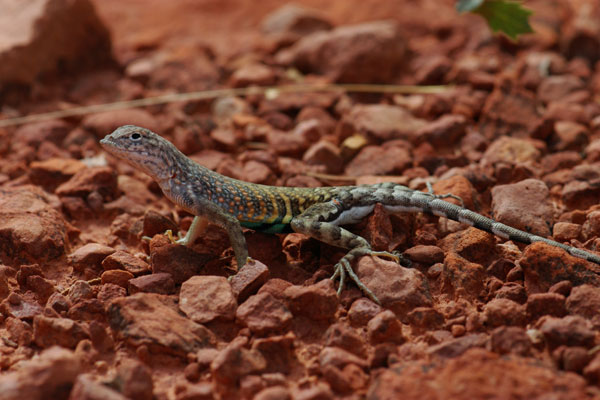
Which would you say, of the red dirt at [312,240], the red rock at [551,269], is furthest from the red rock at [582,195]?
the red rock at [551,269]

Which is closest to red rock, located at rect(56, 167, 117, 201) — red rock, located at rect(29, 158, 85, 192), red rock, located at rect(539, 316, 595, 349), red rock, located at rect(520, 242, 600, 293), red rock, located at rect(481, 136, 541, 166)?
red rock, located at rect(29, 158, 85, 192)

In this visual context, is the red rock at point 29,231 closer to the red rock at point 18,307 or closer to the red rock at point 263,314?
the red rock at point 18,307

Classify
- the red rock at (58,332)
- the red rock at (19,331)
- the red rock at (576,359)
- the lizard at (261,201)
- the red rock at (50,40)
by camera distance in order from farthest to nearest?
the red rock at (50,40), the lizard at (261,201), the red rock at (19,331), the red rock at (58,332), the red rock at (576,359)

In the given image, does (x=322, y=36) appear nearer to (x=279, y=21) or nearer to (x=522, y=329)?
(x=279, y=21)

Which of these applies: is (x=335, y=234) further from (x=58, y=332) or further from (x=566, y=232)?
(x=58, y=332)

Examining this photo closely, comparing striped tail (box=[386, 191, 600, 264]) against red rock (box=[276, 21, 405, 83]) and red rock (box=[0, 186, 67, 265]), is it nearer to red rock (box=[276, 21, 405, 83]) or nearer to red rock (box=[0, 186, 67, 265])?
red rock (box=[0, 186, 67, 265])

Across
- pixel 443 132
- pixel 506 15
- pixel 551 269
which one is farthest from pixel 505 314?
pixel 506 15

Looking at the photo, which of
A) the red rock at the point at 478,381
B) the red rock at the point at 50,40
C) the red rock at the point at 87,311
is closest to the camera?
the red rock at the point at 478,381
